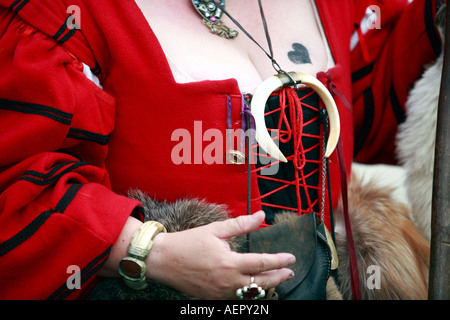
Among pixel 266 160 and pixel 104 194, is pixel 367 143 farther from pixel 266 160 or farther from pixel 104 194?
pixel 104 194

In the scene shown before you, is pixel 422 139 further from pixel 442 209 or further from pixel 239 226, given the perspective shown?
pixel 239 226

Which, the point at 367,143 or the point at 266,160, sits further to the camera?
the point at 367,143

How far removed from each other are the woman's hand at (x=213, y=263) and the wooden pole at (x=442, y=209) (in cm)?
28

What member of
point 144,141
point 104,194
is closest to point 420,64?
point 144,141

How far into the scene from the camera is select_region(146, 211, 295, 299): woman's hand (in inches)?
26.0

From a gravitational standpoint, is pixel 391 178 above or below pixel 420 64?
below

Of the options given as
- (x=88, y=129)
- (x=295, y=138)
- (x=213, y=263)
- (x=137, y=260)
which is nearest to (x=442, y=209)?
(x=295, y=138)

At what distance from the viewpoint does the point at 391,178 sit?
1456 millimetres

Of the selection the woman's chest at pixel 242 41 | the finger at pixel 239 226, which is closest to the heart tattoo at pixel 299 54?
the woman's chest at pixel 242 41

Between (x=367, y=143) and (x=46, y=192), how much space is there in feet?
3.08

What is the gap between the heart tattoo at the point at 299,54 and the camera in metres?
0.92

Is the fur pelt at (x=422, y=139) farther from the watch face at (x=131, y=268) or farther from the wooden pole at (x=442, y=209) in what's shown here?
the watch face at (x=131, y=268)

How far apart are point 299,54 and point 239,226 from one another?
46 cm

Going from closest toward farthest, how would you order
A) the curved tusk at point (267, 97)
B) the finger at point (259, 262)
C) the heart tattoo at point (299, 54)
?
1. the finger at point (259, 262)
2. the curved tusk at point (267, 97)
3. the heart tattoo at point (299, 54)
